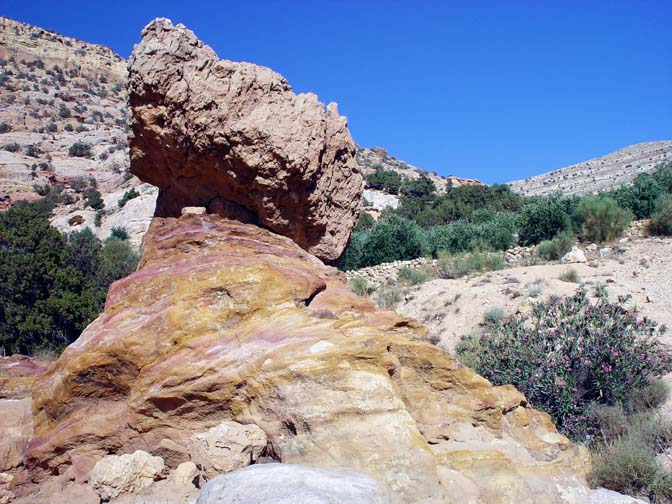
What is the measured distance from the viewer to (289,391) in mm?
3578

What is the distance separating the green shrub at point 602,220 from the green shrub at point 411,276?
18.9 feet

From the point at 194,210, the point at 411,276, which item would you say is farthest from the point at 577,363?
the point at 411,276

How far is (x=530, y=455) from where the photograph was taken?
3932 mm

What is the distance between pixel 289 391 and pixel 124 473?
1272 mm

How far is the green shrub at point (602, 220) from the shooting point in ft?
57.5

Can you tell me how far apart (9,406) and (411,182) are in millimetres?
38019

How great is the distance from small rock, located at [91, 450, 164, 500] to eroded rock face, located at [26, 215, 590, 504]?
0.17 metres

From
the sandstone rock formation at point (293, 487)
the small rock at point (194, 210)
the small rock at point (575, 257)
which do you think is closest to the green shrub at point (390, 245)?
the small rock at point (575, 257)

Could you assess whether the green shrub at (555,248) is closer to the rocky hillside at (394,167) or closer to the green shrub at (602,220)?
the green shrub at (602,220)

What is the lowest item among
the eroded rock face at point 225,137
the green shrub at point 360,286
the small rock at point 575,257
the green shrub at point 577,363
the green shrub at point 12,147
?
the green shrub at point 577,363

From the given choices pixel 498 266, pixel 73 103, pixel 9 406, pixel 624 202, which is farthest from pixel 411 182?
pixel 9 406

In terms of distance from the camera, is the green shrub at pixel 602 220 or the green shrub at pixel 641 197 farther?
the green shrub at pixel 641 197

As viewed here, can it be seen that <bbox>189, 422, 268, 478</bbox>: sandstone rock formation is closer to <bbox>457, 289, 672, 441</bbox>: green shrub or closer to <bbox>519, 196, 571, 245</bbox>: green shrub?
<bbox>457, 289, 672, 441</bbox>: green shrub

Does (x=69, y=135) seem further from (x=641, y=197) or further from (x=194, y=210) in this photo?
(x=194, y=210)
